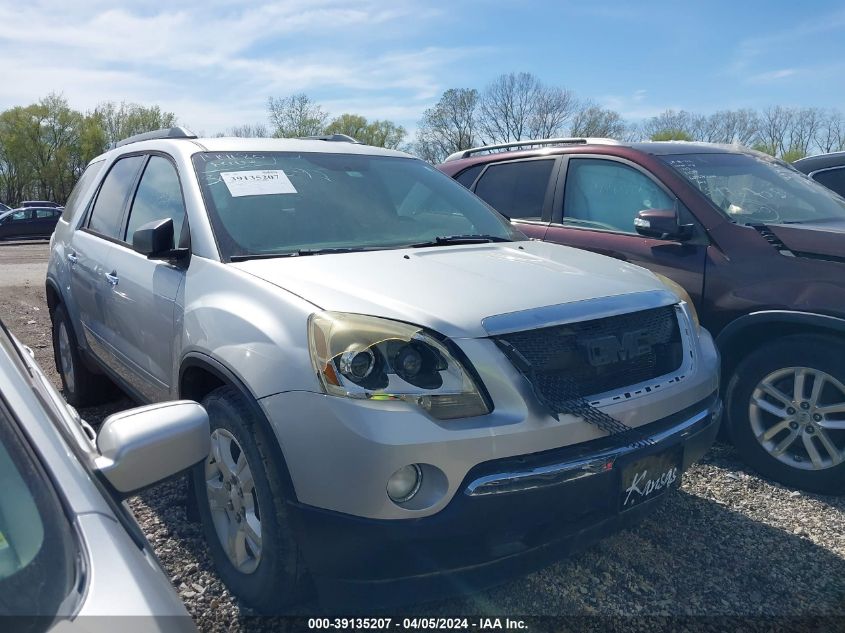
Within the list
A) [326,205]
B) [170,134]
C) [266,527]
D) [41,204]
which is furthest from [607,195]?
[41,204]

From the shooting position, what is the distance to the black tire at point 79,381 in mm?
4539

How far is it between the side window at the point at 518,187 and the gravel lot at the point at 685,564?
2.28 meters

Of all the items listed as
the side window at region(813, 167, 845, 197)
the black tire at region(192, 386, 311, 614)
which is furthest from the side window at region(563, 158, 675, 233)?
the side window at region(813, 167, 845, 197)

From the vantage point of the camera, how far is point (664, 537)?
3.05 meters

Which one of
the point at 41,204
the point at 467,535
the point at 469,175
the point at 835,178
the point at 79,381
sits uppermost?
the point at 835,178

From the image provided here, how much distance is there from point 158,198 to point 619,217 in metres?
2.85

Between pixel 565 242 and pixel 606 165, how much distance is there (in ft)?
1.94

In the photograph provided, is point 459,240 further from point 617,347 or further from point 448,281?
point 617,347

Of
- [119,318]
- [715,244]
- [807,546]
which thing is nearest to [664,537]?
[807,546]

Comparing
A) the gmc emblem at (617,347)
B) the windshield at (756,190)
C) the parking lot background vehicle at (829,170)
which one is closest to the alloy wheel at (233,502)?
the gmc emblem at (617,347)

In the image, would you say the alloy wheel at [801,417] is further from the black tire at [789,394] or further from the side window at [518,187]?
the side window at [518,187]

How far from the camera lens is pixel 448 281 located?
2482 mm

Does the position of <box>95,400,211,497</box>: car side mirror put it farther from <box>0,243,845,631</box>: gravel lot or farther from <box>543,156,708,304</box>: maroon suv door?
<box>543,156,708,304</box>: maroon suv door

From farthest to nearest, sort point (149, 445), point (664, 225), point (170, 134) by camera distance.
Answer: point (664, 225), point (170, 134), point (149, 445)
